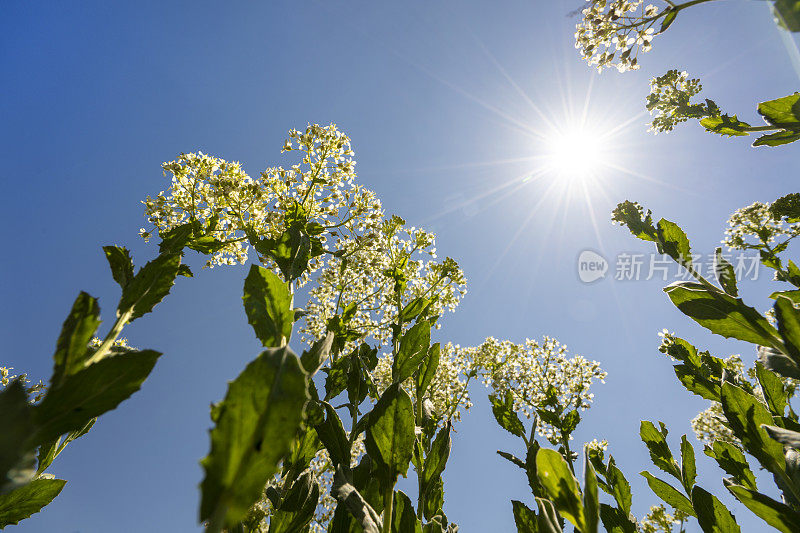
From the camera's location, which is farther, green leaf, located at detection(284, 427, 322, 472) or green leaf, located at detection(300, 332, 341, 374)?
green leaf, located at detection(284, 427, 322, 472)

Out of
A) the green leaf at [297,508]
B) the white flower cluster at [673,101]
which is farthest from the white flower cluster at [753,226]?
the green leaf at [297,508]

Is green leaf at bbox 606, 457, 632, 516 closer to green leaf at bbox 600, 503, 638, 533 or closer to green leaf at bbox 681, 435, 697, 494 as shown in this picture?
green leaf at bbox 600, 503, 638, 533

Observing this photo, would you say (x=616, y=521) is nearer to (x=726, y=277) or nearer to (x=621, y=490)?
(x=621, y=490)

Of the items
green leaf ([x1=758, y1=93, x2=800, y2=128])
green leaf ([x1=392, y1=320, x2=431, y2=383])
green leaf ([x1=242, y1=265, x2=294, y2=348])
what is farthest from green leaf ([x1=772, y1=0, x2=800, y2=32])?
green leaf ([x1=242, y1=265, x2=294, y2=348])

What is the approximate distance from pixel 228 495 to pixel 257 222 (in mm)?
2310

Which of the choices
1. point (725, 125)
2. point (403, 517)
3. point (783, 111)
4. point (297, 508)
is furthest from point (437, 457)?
point (725, 125)

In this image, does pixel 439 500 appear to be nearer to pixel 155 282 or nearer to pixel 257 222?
pixel 155 282

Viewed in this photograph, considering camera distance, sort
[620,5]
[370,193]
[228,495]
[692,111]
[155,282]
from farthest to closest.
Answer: [370,193] → [620,5] → [692,111] → [155,282] → [228,495]

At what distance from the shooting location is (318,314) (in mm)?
4457

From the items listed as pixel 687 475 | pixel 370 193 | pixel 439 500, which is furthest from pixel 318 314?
pixel 687 475

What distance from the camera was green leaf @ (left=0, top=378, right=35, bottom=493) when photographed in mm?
512

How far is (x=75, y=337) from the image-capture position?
2.28ft

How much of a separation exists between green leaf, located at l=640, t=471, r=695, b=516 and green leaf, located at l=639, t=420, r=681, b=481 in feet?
0.33

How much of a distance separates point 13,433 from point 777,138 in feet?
9.04
